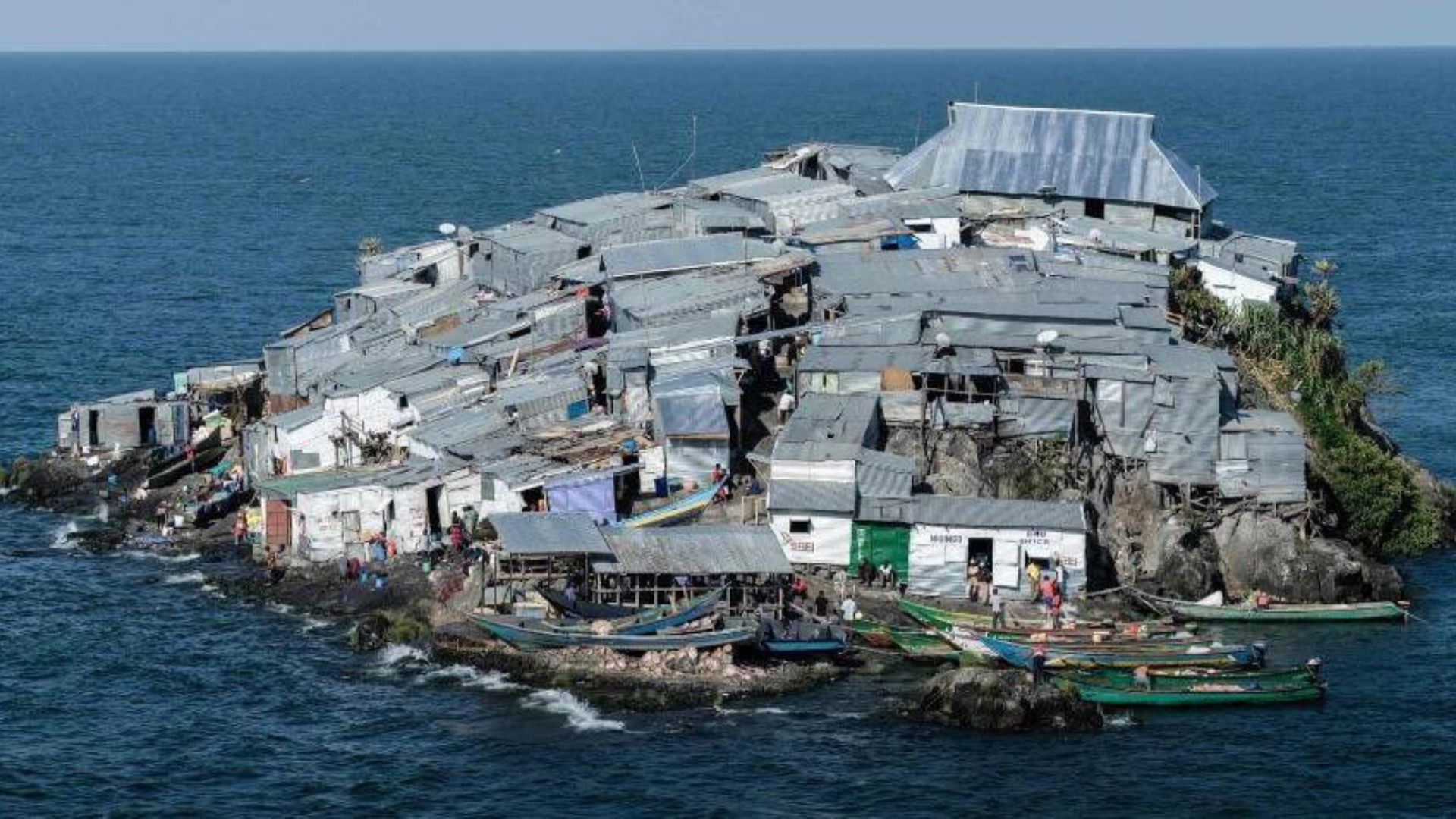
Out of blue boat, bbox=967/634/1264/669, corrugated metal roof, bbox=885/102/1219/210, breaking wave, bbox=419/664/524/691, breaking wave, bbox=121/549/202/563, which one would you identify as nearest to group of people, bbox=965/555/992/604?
blue boat, bbox=967/634/1264/669

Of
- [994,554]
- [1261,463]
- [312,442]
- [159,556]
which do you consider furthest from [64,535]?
[1261,463]

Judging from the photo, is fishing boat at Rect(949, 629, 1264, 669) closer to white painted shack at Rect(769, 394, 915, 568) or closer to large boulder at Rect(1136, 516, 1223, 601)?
large boulder at Rect(1136, 516, 1223, 601)

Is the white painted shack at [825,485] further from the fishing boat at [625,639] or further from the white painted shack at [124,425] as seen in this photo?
the white painted shack at [124,425]

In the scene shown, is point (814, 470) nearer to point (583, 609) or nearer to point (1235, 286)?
point (583, 609)

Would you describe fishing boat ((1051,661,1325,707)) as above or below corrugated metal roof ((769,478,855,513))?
below

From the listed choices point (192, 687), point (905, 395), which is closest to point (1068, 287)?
point (905, 395)

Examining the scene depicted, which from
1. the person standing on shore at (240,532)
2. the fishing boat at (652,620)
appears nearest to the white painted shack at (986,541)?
the fishing boat at (652,620)

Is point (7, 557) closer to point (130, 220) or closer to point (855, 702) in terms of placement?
point (855, 702)
